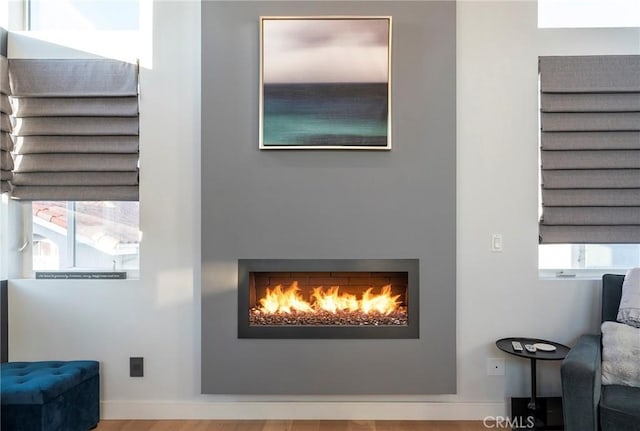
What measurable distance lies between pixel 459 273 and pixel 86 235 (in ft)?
8.19

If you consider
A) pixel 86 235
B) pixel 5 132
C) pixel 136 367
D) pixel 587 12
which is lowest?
pixel 136 367

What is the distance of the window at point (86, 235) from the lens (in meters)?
2.89

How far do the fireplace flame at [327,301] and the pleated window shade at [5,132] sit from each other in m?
1.81

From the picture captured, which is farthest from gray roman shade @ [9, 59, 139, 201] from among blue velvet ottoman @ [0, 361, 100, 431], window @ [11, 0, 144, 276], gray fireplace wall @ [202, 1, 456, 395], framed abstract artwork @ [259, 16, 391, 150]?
blue velvet ottoman @ [0, 361, 100, 431]

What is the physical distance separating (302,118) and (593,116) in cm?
183

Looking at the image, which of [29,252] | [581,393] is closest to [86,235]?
[29,252]

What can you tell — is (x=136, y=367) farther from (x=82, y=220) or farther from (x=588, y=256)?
(x=588, y=256)

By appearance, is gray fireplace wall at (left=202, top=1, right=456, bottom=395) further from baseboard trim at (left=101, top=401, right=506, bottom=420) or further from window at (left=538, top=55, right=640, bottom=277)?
window at (left=538, top=55, right=640, bottom=277)

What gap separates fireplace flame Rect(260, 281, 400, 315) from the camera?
2779mm

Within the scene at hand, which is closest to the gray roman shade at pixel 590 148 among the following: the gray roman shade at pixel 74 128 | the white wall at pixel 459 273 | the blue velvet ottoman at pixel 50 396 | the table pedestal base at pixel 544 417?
the white wall at pixel 459 273

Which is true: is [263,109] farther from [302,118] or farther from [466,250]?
[466,250]

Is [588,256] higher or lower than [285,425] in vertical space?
higher

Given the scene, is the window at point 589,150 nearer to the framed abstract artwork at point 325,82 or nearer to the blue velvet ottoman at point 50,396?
the framed abstract artwork at point 325,82

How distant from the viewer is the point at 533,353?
243 cm
